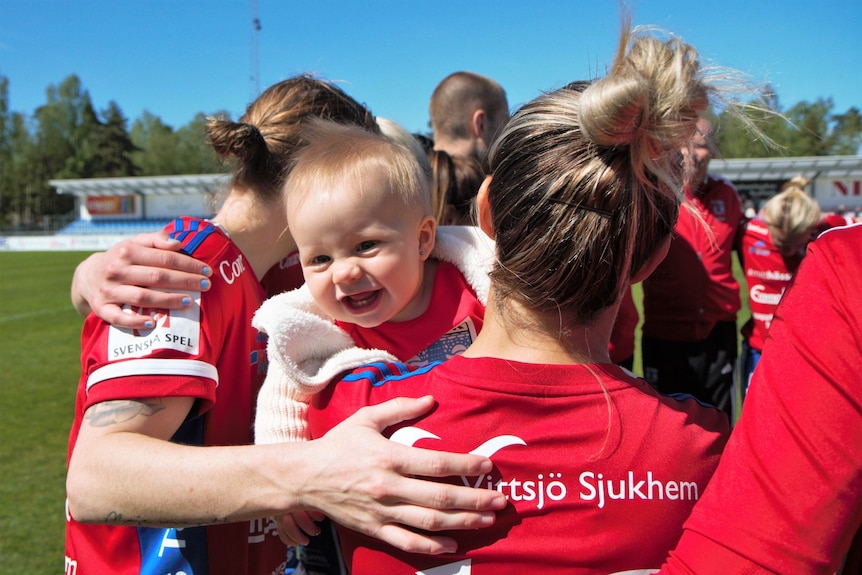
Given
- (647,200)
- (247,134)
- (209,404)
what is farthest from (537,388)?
(247,134)

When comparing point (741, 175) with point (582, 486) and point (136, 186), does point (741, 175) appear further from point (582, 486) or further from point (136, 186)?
point (582, 486)

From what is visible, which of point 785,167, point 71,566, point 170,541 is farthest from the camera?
point 785,167

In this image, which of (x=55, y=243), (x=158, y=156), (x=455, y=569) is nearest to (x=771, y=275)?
(x=455, y=569)

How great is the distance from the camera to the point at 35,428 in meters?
5.84

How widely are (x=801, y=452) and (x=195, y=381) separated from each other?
1.18 meters

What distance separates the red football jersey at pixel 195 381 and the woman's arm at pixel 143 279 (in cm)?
3

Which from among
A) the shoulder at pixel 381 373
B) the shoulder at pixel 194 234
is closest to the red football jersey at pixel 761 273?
the shoulder at pixel 381 373

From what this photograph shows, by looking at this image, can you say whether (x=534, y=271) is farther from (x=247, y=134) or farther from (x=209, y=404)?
(x=247, y=134)

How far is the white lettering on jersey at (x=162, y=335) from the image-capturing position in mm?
1412

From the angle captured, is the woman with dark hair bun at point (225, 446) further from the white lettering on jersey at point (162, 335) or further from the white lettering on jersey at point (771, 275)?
the white lettering on jersey at point (771, 275)

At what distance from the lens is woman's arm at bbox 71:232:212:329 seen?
1456 millimetres

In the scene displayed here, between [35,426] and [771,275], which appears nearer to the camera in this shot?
[771,275]

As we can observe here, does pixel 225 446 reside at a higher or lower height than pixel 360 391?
lower

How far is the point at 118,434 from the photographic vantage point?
132 centimetres
